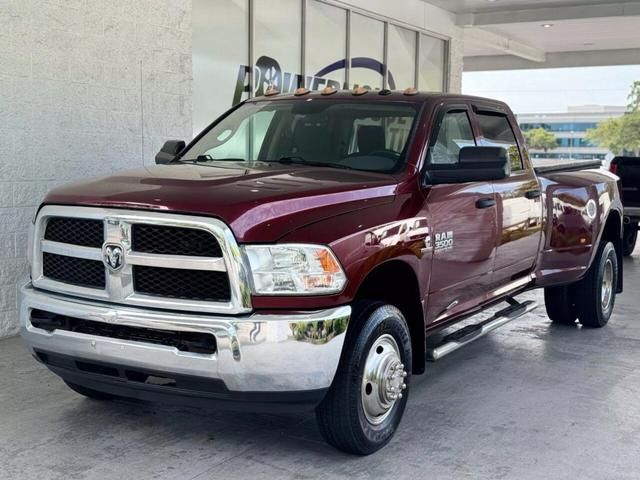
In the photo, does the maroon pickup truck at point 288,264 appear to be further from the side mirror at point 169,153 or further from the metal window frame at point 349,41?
the metal window frame at point 349,41

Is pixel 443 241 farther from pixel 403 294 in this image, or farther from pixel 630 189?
pixel 630 189

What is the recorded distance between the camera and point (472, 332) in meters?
A: 5.33

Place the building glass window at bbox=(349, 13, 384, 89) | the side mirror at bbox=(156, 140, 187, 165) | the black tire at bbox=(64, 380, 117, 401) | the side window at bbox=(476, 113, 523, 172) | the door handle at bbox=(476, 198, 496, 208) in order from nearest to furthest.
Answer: the black tire at bbox=(64, 380, 117, 401) < the door handle at bbox=(476, 198, 496, 208) < the side mirror at bbox=(156, 140, 187, 165) < the side window at bbox=(476, 113, 523, 172) < the building glass window at bbox=(349, 13, 384, 89)

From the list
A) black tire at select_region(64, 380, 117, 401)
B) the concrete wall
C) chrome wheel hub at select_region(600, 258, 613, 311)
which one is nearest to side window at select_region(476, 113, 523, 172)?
chrome wheel hub at select_region(600, 258, 613, 311)

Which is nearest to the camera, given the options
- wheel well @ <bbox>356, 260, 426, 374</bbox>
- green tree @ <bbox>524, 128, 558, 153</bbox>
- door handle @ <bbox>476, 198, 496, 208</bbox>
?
wheel well @ <bbox>356, 260, 426, 374</bbox>

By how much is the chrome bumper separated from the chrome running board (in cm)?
122

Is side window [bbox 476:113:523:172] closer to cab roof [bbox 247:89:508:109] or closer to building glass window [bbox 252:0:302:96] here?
cab roof [bbox 247:89:508:109]

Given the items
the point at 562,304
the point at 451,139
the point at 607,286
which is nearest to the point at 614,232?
the point at 607,286

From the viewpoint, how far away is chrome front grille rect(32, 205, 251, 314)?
140 inches

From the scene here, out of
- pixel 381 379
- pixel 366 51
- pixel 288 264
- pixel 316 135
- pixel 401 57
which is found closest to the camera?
pixel 288 264

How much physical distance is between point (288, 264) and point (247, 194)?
0.40 m

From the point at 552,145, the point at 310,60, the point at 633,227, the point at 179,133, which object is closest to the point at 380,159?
the point at 179,133

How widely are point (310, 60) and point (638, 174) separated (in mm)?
5668

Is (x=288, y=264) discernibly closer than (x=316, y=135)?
Yes
